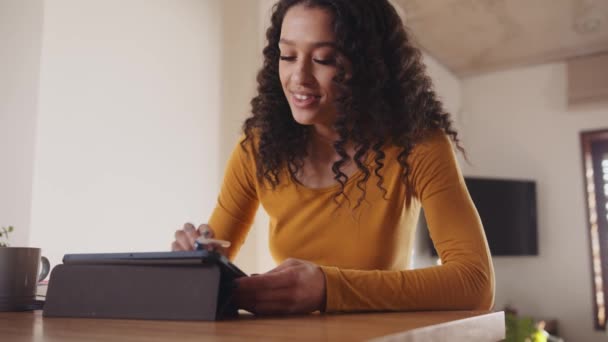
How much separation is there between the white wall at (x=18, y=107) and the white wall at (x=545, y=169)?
3815 mm

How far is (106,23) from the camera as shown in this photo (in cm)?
215

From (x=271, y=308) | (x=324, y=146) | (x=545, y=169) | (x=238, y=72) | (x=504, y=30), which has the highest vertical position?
(x=504, y=30)

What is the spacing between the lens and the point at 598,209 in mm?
4328

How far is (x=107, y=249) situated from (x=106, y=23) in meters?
0.86

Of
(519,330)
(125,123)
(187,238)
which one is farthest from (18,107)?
(519,330)

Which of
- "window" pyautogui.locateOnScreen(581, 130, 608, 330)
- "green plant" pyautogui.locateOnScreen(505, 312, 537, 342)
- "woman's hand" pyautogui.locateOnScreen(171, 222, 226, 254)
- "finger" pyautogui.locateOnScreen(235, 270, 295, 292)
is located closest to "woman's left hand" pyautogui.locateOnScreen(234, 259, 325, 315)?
"finger" pyautogui.locateOnScreen(235, 270, 295, 292)

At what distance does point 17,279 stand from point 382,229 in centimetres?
65

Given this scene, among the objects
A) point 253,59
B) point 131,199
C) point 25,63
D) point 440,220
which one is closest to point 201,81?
point 253,59

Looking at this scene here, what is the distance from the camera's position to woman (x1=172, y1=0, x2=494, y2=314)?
3.51ft

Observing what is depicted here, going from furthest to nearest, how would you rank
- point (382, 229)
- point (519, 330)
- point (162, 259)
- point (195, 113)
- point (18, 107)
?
A: point (519, 330)
point (195, 113)
point (18, 107)
point (382, 229)
point (162, 259)

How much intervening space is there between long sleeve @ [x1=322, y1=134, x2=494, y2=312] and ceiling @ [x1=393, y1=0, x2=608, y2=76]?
8.92 feet

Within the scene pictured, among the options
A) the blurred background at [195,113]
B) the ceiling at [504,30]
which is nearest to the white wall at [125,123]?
the blurred background at [195,113]

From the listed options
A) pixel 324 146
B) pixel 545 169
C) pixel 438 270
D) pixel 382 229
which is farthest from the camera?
pixel 545 169

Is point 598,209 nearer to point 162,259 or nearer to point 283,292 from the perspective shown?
point 283,292
